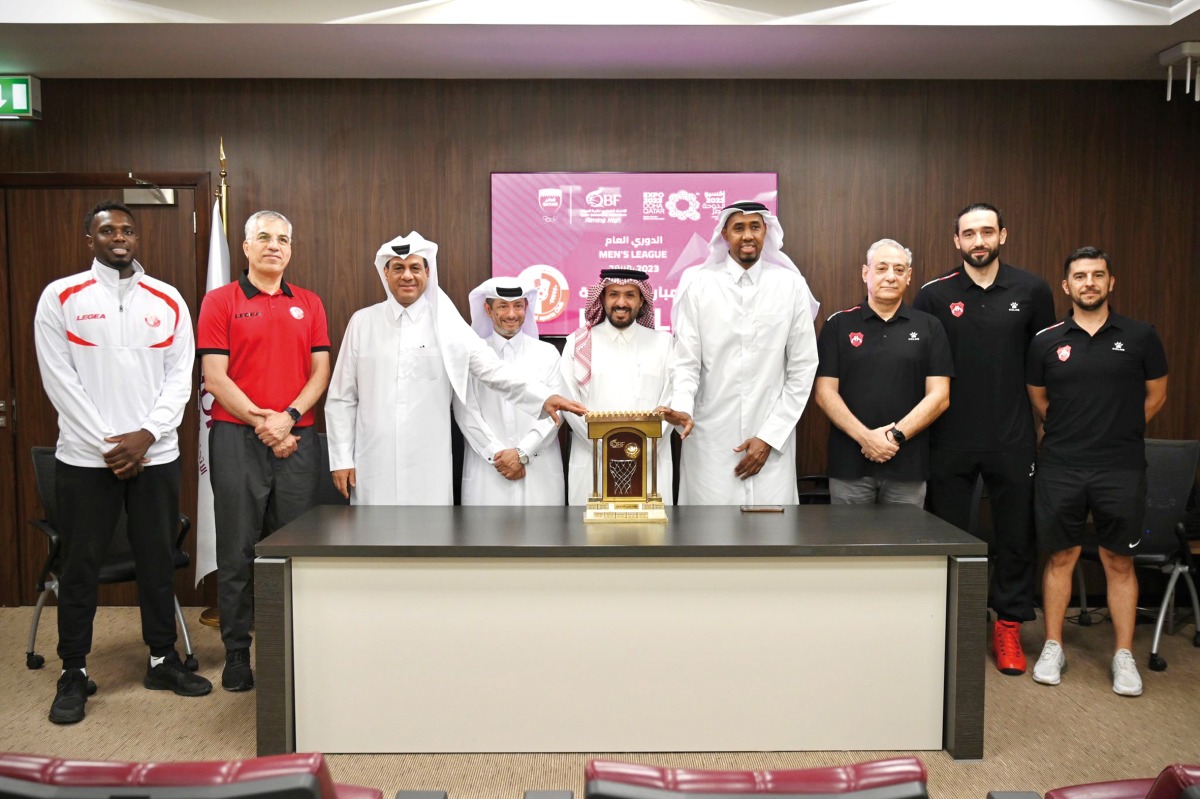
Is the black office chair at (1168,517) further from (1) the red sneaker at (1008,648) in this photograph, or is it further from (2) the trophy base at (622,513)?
(2) the trophy base at (622,513)

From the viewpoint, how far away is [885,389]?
3.74 meters

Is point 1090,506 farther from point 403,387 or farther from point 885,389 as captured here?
point 403,387

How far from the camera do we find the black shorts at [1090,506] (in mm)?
3496

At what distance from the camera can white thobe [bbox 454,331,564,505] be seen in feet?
13.1

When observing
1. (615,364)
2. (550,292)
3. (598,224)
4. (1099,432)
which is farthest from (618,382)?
(1099,432)

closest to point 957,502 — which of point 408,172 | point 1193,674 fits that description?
point 1193,674

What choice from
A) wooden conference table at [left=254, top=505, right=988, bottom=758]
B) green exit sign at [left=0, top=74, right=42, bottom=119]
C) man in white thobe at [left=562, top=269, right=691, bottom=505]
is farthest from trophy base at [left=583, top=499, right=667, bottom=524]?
green exit sign at [left=0, top=74, right=42, bottom=119]

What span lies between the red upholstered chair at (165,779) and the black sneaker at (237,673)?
8.33 ft

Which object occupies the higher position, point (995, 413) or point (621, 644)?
point (995, 413)

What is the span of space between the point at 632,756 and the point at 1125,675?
6.81 feet

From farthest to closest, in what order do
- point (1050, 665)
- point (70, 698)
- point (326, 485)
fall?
point (326, 485) → point (1050, 665) → point (70, 698)

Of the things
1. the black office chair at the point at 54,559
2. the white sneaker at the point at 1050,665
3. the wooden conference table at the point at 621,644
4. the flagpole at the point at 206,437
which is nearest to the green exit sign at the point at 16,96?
the flagpole at the point at 206,437

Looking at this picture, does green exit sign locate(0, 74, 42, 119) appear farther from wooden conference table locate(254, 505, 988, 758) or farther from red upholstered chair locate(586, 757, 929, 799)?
red upholstered chair locate(586, 757, 929, 799)

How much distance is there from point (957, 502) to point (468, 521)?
2.15 meters
